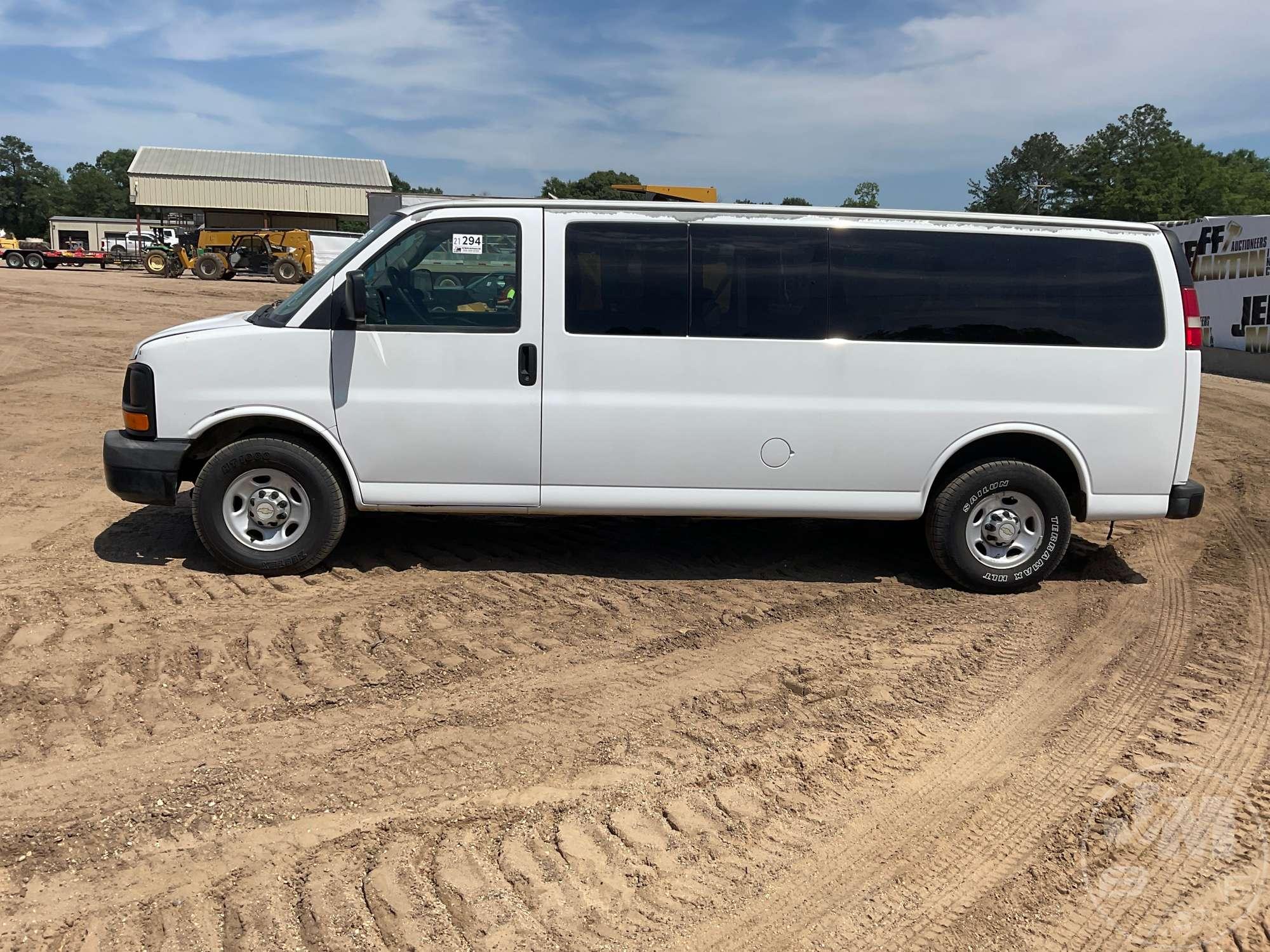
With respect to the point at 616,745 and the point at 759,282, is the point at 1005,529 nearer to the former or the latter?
the point at 759,282

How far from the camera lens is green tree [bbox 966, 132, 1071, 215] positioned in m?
76.5

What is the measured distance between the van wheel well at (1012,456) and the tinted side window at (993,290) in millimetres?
624

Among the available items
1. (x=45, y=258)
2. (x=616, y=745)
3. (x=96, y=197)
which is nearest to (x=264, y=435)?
(x=616, y=745)

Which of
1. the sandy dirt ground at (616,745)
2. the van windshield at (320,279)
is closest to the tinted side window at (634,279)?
the van windshield at (320,279)

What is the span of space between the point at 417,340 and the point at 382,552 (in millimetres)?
1591

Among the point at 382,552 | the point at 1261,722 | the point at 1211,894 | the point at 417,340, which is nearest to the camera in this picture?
the point at 1211,894

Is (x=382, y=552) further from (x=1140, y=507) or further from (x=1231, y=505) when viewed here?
(x=1231, y=505)

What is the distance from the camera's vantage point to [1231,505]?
341 inches

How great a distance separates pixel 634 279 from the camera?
18.2 feet

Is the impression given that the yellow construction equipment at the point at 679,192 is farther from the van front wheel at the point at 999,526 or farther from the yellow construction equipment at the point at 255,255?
the yellow construction equipment at the point at 255,255

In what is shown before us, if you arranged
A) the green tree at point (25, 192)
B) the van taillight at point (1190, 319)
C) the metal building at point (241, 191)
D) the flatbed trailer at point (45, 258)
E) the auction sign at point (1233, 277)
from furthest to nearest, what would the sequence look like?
1. the green tree at point (25, 192)
2. the metal building at point (241, 191)
3. the flatbed trailer at point (45, 258)
4. the auction sign at point (1233, 277)
5. the van taillight at point (1190, 319)

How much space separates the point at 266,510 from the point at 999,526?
14.9ft

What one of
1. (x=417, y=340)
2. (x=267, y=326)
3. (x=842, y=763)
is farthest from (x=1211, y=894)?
(x=267, y=326)

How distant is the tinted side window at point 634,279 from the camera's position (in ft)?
18.2
